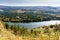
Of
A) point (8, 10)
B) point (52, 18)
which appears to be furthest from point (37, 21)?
point (8, 10)

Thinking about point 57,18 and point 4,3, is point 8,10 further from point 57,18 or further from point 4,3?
point 57,18

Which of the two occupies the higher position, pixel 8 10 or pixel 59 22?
pixel 8 10

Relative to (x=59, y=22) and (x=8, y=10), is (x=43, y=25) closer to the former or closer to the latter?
(x=59, y=22)

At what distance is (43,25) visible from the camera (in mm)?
4727

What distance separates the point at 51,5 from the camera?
5391 millimetres

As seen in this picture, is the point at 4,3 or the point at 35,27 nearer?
the point at 35,27

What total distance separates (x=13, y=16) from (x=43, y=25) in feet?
3.11

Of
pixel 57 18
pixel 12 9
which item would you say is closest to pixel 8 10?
pixel 12 9

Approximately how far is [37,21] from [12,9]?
2.78ft

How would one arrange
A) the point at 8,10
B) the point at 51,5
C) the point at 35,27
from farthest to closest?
the point at 51,5, the point at 8,10, the point at 35,27

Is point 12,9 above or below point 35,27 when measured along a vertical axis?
above

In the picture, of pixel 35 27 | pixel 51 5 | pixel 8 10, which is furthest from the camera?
pixel 51 5

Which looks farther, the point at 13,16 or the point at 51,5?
the point at 51,5

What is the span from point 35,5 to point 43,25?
2.57 feet
